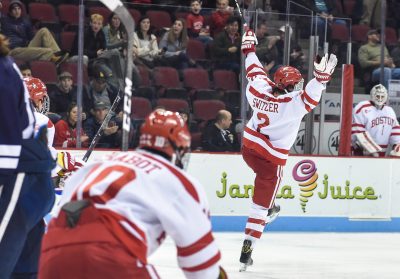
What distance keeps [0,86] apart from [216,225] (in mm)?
6170

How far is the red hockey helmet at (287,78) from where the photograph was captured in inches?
305

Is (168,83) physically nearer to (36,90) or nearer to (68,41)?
(68,41)

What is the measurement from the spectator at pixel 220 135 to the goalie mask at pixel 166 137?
20.2 ft

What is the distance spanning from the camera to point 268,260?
306 inches

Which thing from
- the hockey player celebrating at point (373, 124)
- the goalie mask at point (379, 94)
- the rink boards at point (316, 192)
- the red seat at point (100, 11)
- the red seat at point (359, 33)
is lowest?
the rink boards at point (316, 192)

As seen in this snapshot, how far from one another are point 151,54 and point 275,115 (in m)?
1.98

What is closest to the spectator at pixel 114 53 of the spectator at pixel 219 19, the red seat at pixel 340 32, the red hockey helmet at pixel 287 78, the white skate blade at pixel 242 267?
the spectator at pixel 219 19

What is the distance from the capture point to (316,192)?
33.0 feet

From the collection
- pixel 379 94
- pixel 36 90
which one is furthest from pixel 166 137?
pixel 379 94

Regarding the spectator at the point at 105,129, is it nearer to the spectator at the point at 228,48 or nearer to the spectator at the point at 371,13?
A: the spectator at the point at 228,48

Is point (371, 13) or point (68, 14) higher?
point (68, 14)

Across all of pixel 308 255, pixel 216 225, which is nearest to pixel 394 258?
pixel 308 255

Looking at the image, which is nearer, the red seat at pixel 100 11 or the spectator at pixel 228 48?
the red seat at pixel 100 11

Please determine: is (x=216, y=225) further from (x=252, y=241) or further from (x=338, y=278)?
(x=338, y=278)
